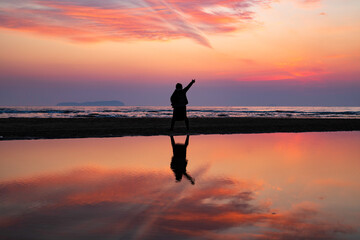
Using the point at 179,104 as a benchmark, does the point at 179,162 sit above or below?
below

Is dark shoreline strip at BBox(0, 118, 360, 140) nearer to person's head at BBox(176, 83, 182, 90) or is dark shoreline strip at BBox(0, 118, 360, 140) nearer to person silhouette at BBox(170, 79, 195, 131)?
person silhouette at BBox(170, 79, 195, 131)

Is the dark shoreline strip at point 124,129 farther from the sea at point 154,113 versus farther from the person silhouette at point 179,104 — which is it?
the sea at point 154,113

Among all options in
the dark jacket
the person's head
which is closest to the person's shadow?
the dark jacket

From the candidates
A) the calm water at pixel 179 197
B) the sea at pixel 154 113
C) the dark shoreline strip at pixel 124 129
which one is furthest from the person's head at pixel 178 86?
the sea at pixel 154 113

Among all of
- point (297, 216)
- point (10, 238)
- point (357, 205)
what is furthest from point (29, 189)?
point (357, 205)

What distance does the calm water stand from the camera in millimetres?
3490

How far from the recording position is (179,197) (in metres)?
4.75

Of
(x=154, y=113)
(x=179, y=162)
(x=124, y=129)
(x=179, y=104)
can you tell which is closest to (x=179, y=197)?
(x=179, y=162)

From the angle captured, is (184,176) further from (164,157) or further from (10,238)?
(10,238)

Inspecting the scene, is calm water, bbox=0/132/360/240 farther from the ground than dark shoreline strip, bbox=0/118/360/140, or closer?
farther from the ground

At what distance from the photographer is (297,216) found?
3.93m

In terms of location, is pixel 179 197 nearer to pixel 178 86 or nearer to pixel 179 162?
pixel 179 162

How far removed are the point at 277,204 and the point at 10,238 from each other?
3.10 m

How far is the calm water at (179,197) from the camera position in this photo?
137 inches
